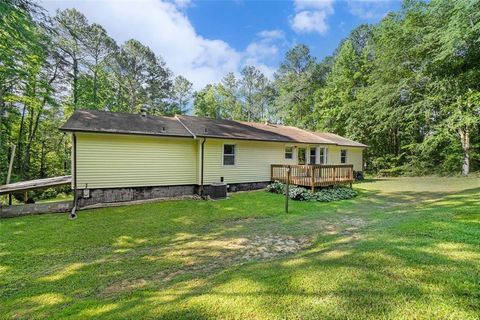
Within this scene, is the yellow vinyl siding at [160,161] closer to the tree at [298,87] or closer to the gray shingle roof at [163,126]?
the gray shingle roof at [163,126]

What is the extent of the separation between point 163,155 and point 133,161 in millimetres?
1295

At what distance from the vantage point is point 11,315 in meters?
3.08

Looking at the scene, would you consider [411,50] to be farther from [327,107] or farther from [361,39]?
[361,39]

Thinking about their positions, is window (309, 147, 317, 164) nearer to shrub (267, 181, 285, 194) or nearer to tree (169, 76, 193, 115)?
shrub (267, 181, 285, 194)

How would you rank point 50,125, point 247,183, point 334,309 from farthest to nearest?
1. point 50,125
2. point 247,183
3. point 334,309

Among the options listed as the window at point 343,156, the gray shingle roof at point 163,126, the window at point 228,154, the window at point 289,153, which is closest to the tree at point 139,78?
the gray shingle roof at point 163,126

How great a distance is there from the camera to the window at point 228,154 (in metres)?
12.5

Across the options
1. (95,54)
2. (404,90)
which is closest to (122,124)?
(95,54)

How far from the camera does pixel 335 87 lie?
28.0 m

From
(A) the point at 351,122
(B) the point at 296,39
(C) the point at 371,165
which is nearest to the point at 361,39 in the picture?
(B) the point at 296,39

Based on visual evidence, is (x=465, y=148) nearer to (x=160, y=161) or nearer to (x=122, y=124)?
(x=160, y=161)

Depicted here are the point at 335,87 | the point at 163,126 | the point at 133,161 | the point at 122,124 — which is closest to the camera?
the point at 133,161

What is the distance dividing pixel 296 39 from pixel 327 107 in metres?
10.4

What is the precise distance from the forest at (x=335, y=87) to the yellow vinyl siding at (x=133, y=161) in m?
4.21
